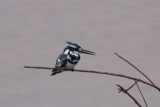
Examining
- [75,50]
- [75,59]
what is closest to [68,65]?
[75,59]

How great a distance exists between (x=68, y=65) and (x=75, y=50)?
0.56 metres

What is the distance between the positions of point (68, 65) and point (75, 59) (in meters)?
0.07

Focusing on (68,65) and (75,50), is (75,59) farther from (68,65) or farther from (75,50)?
(75,50)

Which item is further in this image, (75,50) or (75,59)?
(75,59)

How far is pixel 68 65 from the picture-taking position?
2.16 m

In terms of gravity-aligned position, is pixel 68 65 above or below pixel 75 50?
below

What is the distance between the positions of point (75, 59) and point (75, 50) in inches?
20.0

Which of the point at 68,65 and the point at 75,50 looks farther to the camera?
the point at 68,65

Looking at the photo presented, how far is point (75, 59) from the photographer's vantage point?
6.94 feet

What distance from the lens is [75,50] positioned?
1.61m
